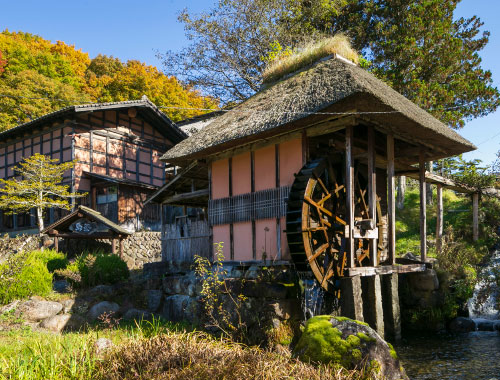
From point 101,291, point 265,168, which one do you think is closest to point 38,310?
point 101,291

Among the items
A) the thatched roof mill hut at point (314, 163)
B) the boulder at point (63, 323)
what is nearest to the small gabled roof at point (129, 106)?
the thatched roof mill hut at point (314, 163)

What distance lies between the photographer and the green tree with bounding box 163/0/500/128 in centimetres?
1770

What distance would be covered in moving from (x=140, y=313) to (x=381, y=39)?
15240 mm

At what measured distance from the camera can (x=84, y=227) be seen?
1527 cm

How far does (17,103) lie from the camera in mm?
28781

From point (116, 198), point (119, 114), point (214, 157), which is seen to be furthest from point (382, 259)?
point (119, 114)

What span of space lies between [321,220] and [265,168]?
191cm

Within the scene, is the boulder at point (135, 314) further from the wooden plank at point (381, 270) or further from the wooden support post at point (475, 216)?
the wooden support post at point (475, 216)

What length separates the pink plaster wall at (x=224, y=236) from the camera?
1129cm

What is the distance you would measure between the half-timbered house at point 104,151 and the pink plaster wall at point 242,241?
1100cm

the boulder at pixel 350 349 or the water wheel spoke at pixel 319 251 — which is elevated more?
the water wheel spoke at pixel 319 251

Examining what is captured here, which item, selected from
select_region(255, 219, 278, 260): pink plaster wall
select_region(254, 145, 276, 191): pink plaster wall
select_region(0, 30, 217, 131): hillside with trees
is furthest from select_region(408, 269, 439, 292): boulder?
select_region(0, 30, 217, 131): hillside with trees

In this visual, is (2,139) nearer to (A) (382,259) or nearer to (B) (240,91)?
(B) (240,91)

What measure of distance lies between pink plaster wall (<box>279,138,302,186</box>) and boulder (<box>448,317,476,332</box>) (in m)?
5.54
